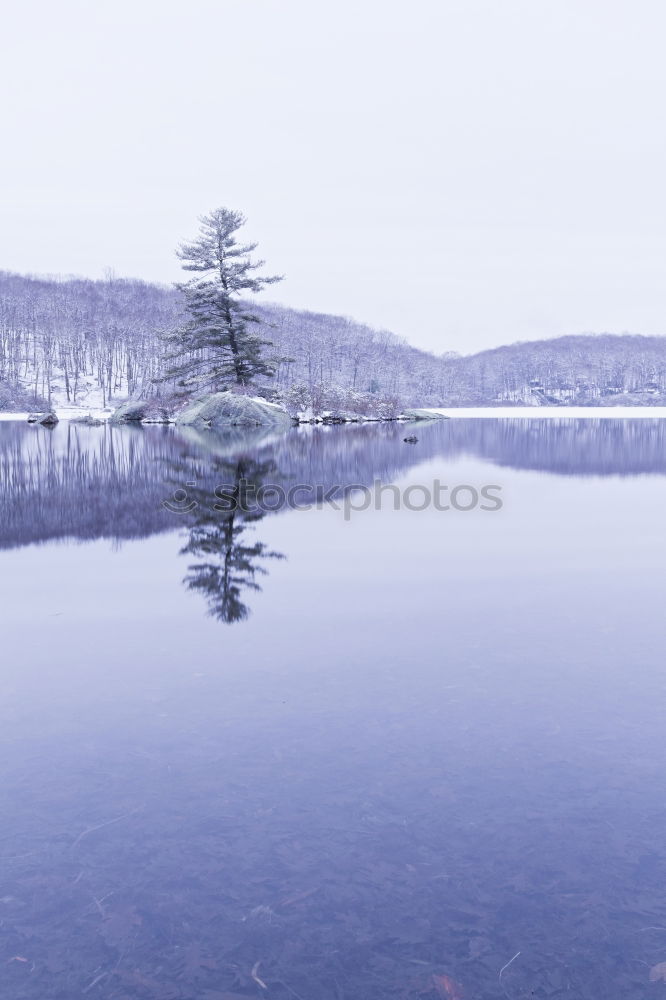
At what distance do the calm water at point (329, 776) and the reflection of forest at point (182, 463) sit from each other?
7.94 feet

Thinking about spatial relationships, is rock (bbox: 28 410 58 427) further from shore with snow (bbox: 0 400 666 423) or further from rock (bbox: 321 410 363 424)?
rock (bbox: 321 410 363 424)

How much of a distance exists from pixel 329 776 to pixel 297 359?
84168mm

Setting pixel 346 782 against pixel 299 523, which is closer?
pixel 346 782

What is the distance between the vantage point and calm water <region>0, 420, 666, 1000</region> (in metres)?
2.54

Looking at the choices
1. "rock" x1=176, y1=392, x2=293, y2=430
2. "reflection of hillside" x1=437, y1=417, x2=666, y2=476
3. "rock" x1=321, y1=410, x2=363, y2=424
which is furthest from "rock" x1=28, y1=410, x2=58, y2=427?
"reflection of hillside" x1=437, y1=417, x2=666, y2=476

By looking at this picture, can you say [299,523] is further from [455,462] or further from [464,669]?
[455,462]

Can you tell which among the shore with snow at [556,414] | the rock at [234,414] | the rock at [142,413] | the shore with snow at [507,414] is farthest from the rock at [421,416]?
the rock at [142,413]

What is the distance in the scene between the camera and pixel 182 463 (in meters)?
19.7

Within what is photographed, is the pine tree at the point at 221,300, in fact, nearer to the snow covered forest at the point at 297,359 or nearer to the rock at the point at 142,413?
the rock at the point at 142,413

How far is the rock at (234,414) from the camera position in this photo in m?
41.0

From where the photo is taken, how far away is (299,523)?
1105 centimetres

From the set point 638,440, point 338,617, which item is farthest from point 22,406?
point 338,617

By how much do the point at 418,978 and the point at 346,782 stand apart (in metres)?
1.21

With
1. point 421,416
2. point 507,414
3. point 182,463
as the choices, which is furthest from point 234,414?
point 507,414
